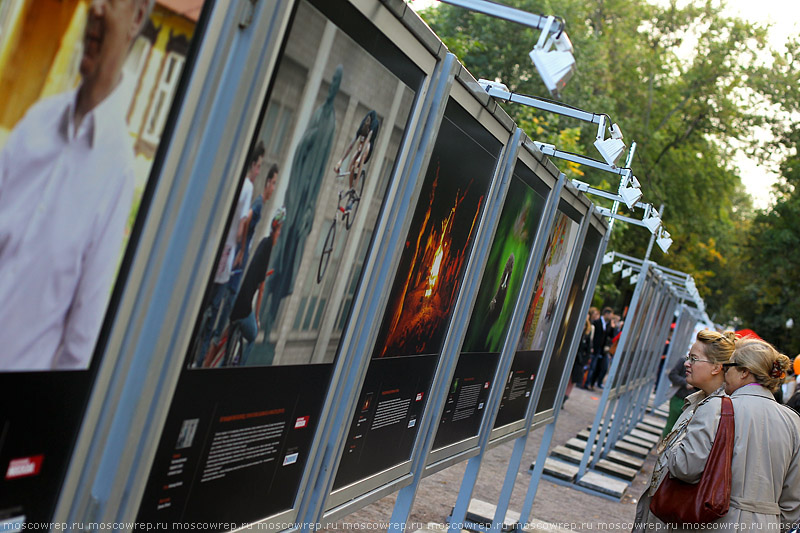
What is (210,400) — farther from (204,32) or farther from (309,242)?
(204,32)

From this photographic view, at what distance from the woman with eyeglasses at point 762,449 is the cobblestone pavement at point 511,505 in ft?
10.2

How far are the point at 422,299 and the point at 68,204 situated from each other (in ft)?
8.12

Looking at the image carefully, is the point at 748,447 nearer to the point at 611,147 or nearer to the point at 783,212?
the point at 611,147

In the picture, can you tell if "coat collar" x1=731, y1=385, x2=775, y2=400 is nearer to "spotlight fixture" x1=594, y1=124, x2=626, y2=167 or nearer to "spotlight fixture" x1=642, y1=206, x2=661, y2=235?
"spotlight fixture" x1=594, y1=124, x2=626, y2=167

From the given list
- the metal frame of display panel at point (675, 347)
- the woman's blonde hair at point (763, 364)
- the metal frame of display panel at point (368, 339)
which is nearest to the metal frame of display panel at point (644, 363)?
the metal frame of display panel at point (675, 347)

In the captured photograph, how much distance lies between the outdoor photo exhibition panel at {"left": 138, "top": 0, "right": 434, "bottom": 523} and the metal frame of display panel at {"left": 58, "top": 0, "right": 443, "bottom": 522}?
0.09 m

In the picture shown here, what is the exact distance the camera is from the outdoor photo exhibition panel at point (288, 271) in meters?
2.51

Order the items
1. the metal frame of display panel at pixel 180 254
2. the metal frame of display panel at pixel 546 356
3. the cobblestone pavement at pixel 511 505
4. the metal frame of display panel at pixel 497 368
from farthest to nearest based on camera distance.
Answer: the cobblestone pavement at pixel 511 505, the metal frame of display panel at pixel 546 356, the metal frame of display panel at pixel 497 368, the metal frame of display panel at pixel 180 254

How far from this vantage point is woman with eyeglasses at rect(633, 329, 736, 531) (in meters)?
4.76

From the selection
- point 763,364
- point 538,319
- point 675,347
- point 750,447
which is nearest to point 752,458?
point 750,447

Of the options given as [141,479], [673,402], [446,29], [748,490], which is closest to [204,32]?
[141,479]

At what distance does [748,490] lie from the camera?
15.5ft

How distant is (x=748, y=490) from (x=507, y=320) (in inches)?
76.4

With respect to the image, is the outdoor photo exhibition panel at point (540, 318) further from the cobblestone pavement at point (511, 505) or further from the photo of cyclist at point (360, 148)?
the photo of cyclist at point (360, 148)
